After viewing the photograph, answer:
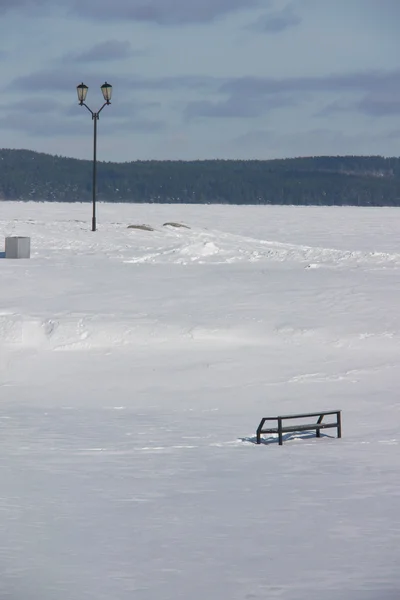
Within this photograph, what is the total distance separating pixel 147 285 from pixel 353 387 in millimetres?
8479

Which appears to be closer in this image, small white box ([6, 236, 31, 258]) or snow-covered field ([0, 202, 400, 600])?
snow-covered field ([0, 202, 400, 600])

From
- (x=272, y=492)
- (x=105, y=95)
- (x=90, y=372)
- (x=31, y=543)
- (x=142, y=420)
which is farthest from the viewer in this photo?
(x=105, y=95)

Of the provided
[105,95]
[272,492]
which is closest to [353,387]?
[272,492]

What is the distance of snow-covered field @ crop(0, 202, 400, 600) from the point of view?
779 centimetres

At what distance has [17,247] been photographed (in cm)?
2830

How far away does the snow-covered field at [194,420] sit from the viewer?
307 inches

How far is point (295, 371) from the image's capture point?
1817 cm

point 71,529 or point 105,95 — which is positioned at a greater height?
point 105,95

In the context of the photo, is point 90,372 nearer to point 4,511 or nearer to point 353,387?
point 353,387

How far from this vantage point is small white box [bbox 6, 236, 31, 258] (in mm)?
28203

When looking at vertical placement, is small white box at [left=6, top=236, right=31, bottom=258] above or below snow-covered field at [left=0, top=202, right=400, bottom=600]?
above

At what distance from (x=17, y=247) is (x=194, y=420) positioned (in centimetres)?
1441

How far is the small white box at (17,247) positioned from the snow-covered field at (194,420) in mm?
635

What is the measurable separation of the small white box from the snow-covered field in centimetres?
63
